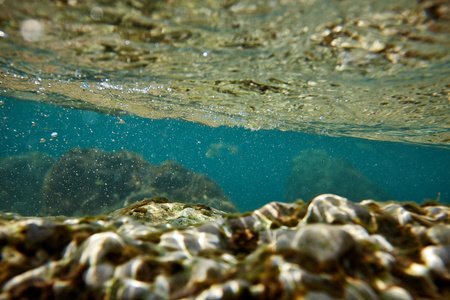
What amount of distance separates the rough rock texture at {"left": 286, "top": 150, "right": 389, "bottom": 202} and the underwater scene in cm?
1057

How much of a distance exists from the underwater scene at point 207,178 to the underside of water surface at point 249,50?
0.21 feet

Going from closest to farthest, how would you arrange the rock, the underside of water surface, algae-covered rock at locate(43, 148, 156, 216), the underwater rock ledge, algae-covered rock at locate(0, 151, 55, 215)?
the underwater rock ledge, the rock, the underside of water surface, algae-covered rock at locate(43, 148, 156, 216), algae-covered rock at locate(0, 151, 55, 215)

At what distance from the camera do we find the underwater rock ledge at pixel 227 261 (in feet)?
7.01

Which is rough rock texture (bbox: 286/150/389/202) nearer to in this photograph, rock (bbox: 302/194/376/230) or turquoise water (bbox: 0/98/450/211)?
turquoise water (bbox: 0/98/450/211)

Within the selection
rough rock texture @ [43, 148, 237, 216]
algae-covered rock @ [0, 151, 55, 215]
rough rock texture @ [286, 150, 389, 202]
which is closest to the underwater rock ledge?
rough rock texture @ [43, 148, 237, 216]

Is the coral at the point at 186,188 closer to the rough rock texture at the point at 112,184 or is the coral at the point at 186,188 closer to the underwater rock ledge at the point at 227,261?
the rough rock texture at the point at 112,184

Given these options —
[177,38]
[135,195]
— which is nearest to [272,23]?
[177,38]

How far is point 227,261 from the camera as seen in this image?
268cm

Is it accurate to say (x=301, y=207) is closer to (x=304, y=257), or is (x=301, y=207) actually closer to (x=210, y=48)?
(x=304, y=257)

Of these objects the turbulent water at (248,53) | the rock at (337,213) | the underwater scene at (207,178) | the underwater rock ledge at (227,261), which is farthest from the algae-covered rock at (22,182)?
the rock at (337,213)

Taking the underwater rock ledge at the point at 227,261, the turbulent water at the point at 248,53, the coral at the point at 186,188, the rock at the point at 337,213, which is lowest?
the coral at the point at 186,188

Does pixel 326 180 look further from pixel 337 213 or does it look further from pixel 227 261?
pixel 227 261

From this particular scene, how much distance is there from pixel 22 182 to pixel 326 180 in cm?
3236

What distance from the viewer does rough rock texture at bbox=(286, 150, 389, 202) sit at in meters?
27.0
